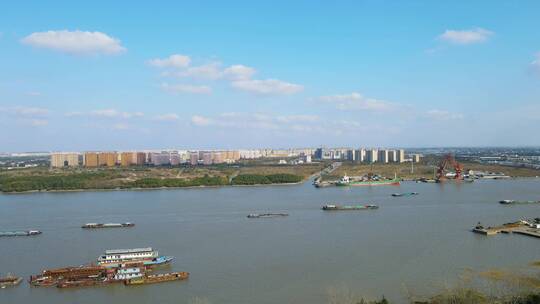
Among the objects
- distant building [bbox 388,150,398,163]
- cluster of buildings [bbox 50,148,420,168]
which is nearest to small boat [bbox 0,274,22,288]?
cluster of buildings [bbox 50,148,420,168]

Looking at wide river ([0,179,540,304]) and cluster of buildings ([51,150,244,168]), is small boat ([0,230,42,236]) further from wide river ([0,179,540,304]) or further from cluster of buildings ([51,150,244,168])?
cluster of buildings ([51,150,244,168])

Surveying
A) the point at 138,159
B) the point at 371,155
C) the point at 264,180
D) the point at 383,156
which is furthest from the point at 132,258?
the point at 371,155

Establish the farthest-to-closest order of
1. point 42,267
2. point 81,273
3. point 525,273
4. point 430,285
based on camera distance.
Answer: point 42,267
point 81,273
point 525,273
point 430,285

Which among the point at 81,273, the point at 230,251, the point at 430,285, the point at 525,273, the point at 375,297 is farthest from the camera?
the point at 230,251

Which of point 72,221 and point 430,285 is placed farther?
point 72,221

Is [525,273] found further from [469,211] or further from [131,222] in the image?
[131,222]

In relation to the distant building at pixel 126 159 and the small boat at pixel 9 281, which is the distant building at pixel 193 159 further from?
the small boat at pixel 9 281

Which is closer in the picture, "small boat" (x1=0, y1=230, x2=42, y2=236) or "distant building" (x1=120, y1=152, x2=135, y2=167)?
"small boat" (x1=0, y1=230, x2=42, y2=236)

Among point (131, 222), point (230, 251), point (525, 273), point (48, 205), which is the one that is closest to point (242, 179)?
point (48, 205)
